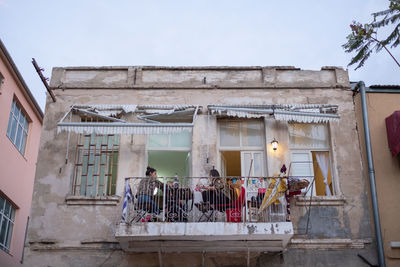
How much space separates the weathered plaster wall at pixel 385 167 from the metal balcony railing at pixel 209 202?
2482 mm

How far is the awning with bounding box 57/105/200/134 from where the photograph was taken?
13.1 metres

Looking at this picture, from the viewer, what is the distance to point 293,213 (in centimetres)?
1264

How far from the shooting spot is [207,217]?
11805 millimetres

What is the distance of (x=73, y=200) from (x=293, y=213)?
5.26 m

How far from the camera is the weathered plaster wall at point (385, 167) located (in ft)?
40.5

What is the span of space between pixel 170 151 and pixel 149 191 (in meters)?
1.87

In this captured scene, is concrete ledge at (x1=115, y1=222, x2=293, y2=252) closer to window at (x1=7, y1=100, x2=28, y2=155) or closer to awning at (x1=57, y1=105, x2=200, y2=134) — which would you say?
awning at (x1=57, y1=105, x2=200, y2=134)

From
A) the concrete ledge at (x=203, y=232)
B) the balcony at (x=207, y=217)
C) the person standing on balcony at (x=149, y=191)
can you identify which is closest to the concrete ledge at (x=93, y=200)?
the balcony at (x=207, y=217)

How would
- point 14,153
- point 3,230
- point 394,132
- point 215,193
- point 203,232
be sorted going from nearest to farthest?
point 203,232
point 215,193
point 394,132
point 3,230
point 14,153

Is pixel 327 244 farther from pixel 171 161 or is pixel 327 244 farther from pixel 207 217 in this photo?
pixel 171 161

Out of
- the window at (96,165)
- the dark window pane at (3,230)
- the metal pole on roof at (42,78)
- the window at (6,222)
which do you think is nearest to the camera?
the metal pole on roof at (42,78)

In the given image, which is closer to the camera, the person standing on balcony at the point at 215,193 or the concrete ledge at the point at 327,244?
the person standing on balcony at the point at 215,193

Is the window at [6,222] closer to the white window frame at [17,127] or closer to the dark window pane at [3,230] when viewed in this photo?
the dark window pane at [3,230]

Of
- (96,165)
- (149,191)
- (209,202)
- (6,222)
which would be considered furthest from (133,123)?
(6,222)
